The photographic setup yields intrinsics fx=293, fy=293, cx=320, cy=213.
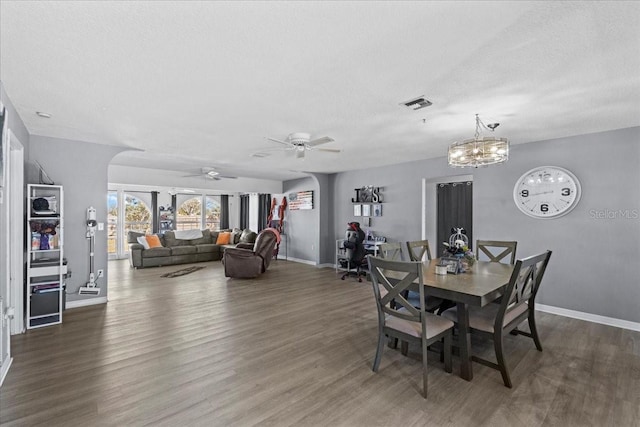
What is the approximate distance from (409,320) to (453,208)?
158 inches

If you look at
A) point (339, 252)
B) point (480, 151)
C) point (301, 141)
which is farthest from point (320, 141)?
point (339, 252)

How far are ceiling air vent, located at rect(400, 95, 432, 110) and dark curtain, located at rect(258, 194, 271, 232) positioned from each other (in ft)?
24.9

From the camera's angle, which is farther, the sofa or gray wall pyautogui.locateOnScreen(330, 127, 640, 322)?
the sofa

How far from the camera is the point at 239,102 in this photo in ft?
9.11

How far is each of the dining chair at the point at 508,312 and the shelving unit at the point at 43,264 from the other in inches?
177

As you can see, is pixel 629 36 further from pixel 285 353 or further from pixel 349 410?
pixel 285 353

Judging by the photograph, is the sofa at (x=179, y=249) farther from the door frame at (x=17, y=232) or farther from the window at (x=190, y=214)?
the door frame at (x=17, y=232)

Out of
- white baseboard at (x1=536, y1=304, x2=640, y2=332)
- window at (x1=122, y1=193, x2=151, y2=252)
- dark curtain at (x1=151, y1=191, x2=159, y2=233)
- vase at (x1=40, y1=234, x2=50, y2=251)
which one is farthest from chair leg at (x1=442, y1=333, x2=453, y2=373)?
dark curtain at (x1=151, y1=191, x2=159, y2=233)

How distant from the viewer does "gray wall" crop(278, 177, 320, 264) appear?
25.3 ft

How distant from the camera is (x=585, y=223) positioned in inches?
152

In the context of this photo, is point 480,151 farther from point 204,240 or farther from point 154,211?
point 154,211

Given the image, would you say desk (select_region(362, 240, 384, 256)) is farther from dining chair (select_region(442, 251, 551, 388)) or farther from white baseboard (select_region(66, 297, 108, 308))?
white baseboard (select_region(66, 297, 108, 308))

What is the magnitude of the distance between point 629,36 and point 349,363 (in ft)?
9.89

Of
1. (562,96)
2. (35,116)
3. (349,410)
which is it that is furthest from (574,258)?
(35,116)
